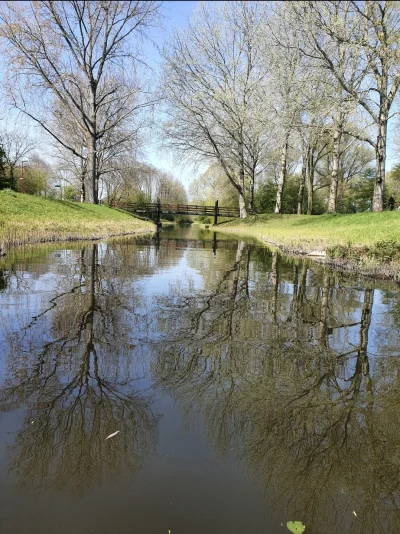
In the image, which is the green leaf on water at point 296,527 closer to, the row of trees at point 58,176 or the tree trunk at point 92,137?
the tree trunk at point 92,137

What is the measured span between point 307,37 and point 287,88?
302cm

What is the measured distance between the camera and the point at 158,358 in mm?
3125

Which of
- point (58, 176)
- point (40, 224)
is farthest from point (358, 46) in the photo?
point (58, 176)

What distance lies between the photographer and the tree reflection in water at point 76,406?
6.11 ft

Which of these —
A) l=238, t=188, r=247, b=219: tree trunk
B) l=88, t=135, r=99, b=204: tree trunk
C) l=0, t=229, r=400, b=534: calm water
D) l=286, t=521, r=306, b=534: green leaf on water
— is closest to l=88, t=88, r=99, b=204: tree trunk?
l=88, t=135, r=99, b=204: tree trunk

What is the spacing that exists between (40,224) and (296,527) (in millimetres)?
12178

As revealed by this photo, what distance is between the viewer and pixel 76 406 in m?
2.34

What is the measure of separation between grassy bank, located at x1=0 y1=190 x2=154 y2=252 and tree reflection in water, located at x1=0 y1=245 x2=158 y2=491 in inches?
262

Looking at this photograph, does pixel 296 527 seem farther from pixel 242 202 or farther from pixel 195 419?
pixel 242 202

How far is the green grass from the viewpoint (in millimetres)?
9753

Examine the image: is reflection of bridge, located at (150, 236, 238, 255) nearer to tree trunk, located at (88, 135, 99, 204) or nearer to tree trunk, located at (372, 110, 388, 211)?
tree trunk, located at (372, 110, 388, 211)

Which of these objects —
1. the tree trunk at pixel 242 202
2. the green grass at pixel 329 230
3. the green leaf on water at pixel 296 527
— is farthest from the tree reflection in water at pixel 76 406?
the tree trunk at pixel 242 202

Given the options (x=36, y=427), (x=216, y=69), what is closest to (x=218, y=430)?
(x=36, y=427)

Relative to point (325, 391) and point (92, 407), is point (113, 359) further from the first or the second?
point (325, 391)
